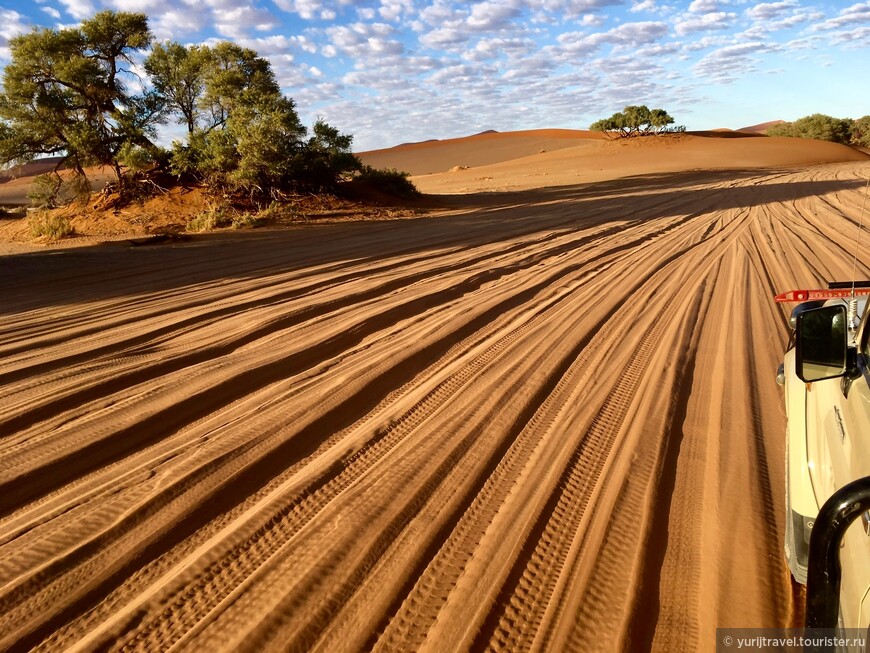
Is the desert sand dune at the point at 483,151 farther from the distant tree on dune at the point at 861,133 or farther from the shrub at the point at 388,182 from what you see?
the shrub at the point at 388,182

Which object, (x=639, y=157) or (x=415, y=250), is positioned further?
(x=639, y=157)

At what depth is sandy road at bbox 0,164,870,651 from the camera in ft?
10.3

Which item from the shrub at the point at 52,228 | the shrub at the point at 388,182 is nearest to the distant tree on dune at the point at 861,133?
the shrub at the point at 388,182

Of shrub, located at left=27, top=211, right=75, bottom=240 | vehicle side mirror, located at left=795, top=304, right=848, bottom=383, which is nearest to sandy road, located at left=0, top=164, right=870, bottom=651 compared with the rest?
vehicle side mirror, located at left=795, top=304, right=848, bottom=383

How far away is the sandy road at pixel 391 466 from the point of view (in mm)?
3129

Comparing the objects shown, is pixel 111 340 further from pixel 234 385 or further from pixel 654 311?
pixel 654 311

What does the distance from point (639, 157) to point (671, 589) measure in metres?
57.7

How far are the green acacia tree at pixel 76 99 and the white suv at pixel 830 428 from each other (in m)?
22.2

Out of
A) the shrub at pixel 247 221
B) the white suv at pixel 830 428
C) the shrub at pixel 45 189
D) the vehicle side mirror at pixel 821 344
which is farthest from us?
the shrub at pixel 45 189

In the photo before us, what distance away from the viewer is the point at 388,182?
26453 mm

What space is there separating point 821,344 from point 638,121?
240 ft

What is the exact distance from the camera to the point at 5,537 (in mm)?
3705

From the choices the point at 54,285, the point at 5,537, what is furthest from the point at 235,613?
the point at 54,285

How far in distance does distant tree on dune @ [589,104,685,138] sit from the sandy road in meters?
65.5
